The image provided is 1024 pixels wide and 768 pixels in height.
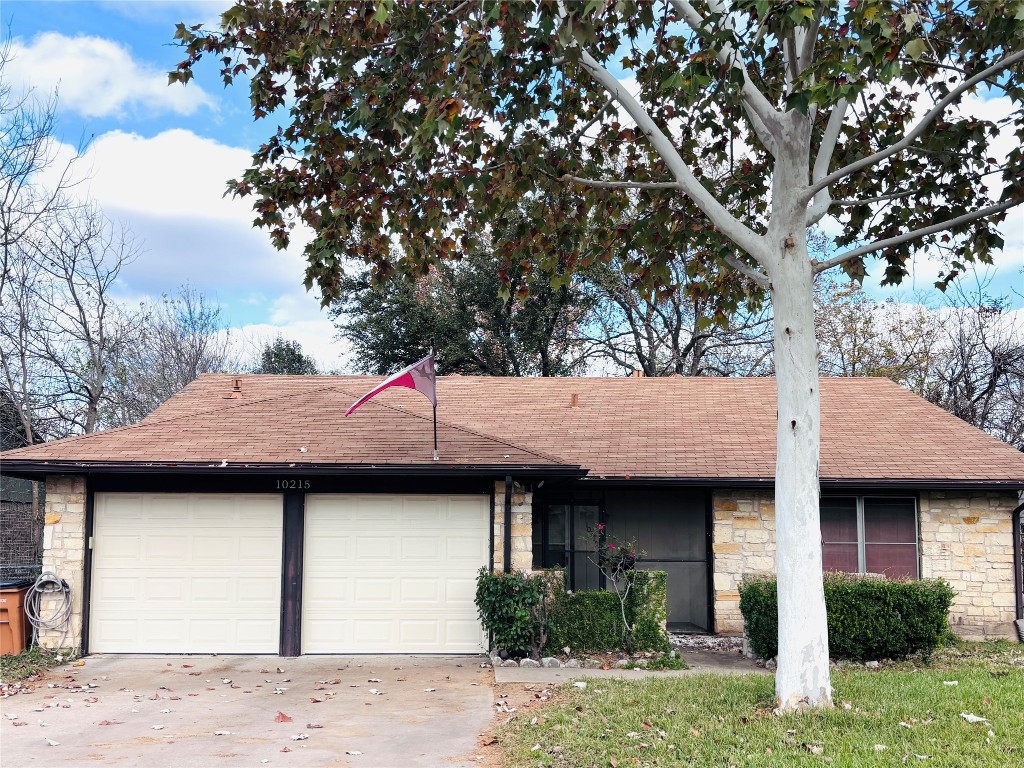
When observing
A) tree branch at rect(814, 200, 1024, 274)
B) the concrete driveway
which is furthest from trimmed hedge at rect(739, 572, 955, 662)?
tree branch at rect(814, 200, 1024, 274)

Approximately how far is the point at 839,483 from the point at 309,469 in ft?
26.4

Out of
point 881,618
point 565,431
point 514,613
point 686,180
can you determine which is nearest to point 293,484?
point 514,613

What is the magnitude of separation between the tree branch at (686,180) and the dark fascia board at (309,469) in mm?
4179

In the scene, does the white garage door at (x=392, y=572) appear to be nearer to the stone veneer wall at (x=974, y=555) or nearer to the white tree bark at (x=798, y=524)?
the white tree bark at (x=798, y=524)

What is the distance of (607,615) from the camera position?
12.1 meters

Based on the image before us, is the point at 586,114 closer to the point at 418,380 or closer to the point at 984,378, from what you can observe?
the point at 418,380

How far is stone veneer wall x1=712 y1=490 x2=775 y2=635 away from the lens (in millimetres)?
13867

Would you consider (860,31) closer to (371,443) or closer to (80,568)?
(371,443)

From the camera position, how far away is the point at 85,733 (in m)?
8.09

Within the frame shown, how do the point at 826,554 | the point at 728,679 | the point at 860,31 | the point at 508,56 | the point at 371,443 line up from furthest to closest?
the point at 826,554 → the point at 371,443 → the point at 728,679 → the point at 508,56 → the point at 860,31

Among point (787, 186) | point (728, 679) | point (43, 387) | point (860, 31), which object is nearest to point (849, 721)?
point (728, 679)

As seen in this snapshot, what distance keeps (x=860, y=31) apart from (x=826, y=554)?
9237 mm

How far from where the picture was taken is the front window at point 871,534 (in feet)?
46.4

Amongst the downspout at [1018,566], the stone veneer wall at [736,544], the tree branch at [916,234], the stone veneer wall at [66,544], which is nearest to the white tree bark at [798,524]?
the tree branch at [916,234]
